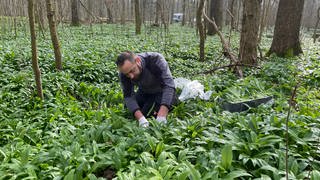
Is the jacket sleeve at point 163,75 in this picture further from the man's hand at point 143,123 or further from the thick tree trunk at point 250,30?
the thick tree trunk at point 250,30

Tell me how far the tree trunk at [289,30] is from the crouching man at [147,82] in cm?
615

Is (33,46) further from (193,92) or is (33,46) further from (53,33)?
(193,92)

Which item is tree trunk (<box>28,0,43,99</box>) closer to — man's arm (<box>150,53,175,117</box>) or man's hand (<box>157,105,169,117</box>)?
man's arm (<box>150,53,175,117</box>)

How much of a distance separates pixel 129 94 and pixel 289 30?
7058 millimetres

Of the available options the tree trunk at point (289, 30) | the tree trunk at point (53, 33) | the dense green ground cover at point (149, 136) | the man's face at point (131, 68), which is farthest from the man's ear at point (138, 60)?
the tree trunk at point (289, 30)

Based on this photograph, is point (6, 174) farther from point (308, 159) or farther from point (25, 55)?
point (25, 55)

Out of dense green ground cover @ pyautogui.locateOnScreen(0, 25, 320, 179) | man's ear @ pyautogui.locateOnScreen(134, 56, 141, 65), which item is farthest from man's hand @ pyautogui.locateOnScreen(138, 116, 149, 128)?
man's ear @ pyautogui.locateOnScreen(134, 56, 141, 65)

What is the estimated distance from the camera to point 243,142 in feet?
9.75

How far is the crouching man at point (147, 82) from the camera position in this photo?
3.71 m

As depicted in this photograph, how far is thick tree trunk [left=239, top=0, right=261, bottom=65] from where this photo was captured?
6.68 metres

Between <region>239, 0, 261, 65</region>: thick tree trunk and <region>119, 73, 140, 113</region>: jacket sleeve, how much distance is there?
3807 millimetres

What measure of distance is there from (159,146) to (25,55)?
18.2ft

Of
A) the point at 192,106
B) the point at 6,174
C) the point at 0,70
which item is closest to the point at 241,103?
the point at 192,106

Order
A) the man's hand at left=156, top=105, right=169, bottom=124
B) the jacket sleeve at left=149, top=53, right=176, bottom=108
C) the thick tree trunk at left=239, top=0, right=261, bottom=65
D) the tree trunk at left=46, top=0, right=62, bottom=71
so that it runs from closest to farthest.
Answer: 1. the man's hand at left=156, top=105, right=169, bottom=124
2. the jacket sleeve at left=149, top=53, right=176, bottom=108
3. the tree trunk at left=46, top=0, right=62, bottom=71
4. the thick tree trunk at left=239, top=0, right=261, bottom=65
